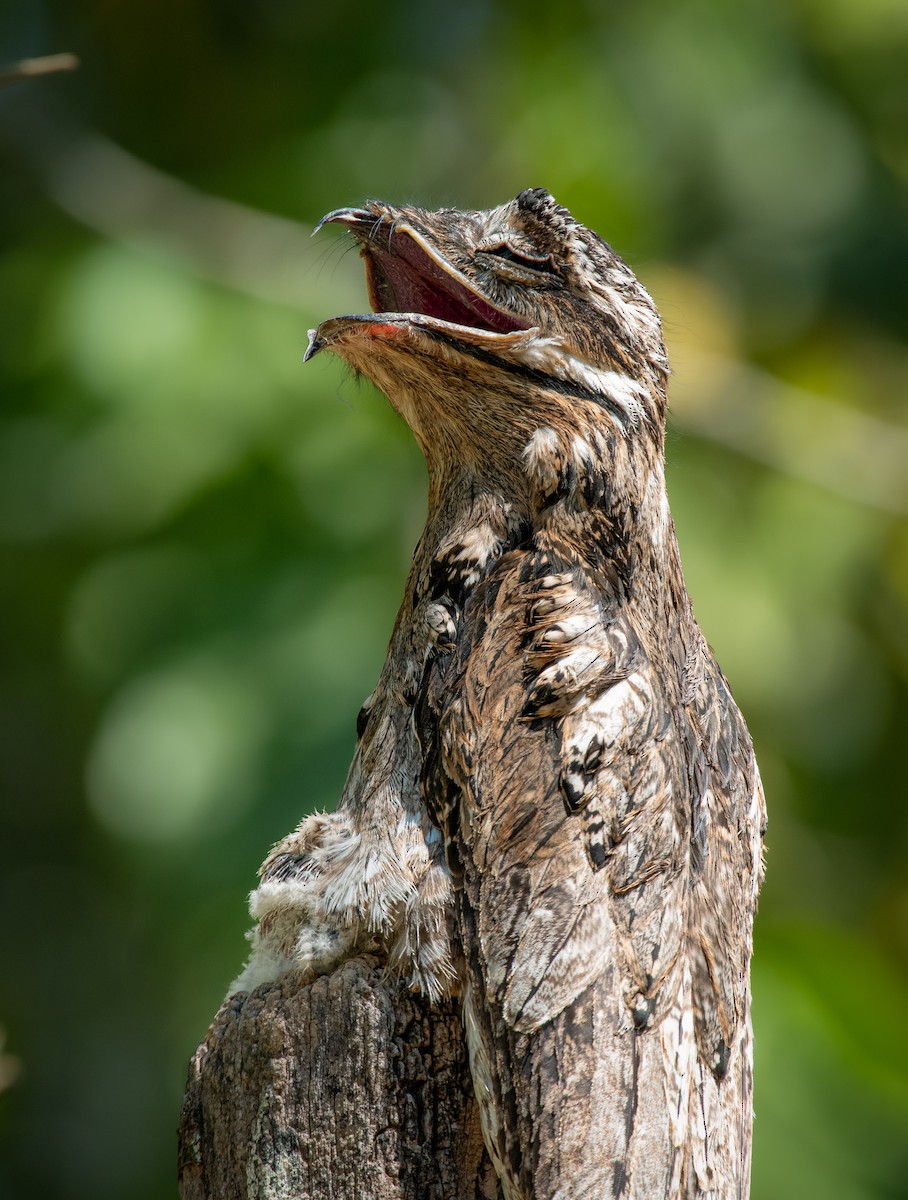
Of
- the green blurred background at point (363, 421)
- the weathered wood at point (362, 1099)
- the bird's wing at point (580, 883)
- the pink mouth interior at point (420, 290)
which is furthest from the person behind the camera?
the green blurred background at point (363, 421)

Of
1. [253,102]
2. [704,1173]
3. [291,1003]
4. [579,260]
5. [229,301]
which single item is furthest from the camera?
[253,102]

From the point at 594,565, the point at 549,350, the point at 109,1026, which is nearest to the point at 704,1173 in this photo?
the point at 594,565

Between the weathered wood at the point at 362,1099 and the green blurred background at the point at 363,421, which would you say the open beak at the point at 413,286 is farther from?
the green blurred background at the point at 363,421

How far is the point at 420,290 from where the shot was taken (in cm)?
253

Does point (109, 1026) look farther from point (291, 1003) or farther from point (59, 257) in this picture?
point (291, 1003)

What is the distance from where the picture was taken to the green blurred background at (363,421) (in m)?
5.46

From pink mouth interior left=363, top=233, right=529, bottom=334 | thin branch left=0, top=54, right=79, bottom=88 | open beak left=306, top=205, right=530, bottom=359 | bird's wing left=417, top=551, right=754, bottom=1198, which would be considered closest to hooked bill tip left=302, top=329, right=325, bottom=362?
open beak left=306, top=205, right=530, bottom=359

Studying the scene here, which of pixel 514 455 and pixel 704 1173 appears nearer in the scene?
pixel 704 1173

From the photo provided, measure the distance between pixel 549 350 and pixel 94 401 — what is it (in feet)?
13.7

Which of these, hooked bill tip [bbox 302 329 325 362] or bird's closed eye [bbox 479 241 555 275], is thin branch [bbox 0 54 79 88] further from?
bird's closed eye [bbox 479 241 555 275]

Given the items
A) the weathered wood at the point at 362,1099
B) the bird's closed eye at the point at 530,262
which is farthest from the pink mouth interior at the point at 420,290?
the weathered wood at the point at 362,1099

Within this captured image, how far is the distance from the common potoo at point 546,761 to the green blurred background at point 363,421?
8.79ft

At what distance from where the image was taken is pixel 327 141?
23.6 ft

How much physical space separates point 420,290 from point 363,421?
349cm
